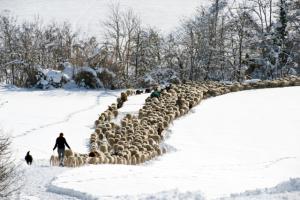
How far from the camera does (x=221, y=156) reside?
21.6 meters

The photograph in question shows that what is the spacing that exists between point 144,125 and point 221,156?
494 cm

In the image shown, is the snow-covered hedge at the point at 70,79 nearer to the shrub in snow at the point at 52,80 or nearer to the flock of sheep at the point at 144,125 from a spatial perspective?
the shrub in snow at the point at 52,80

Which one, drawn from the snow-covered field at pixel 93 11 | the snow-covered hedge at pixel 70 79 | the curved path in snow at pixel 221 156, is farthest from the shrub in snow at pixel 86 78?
the snow-covered field at pixel 93 11

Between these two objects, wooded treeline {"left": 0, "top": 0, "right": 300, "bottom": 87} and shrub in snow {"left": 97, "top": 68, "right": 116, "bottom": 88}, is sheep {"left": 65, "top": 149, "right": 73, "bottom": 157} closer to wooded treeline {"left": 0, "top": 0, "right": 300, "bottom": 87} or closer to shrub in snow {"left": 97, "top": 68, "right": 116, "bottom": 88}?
shrub in snow {"left": 97, "top": 68, "right": 116, "bottom": 88}

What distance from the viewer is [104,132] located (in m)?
25.1

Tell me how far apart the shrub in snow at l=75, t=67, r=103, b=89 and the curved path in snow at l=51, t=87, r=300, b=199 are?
27.1 feet

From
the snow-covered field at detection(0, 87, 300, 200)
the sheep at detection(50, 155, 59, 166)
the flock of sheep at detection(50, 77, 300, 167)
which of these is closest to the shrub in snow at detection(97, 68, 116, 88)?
the snow-covered field at detection(0, 87, 300, 200)

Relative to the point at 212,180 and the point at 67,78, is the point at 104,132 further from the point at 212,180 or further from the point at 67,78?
the point at 67,78

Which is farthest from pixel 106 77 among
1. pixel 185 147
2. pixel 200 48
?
pixel 185 147

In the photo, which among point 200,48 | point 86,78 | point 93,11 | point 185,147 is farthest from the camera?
point 93,11

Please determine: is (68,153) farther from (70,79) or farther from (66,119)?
(70,79)

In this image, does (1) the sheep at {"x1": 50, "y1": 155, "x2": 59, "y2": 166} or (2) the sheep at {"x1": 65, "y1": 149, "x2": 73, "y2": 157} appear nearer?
(1) the sheep at {"x1": 50, "y1": 155, "x2": 59, "y2": 166}

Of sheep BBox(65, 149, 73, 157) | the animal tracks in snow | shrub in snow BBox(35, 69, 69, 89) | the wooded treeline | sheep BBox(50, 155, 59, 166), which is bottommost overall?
sheep BBox(50, 155, 59, 166)

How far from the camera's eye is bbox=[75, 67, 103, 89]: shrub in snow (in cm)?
3744
